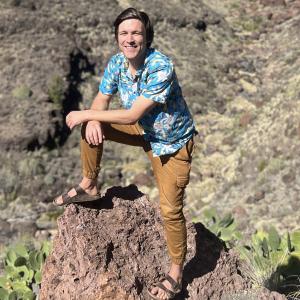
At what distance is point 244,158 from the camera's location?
1605 cm

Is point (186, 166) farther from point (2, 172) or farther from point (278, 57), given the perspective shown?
point (278, 57)

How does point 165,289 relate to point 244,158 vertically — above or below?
above

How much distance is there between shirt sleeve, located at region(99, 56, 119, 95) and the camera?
4750 millimetres

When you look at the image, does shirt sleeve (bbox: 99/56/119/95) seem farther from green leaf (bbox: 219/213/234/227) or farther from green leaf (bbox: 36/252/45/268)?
green leaf (bbox: 219/213/234/227)

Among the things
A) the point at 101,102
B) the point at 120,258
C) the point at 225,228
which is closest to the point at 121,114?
the point at 101,102

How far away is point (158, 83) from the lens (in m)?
4.25

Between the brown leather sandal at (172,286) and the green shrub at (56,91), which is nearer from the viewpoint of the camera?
the brown leather sandal at (172,286)

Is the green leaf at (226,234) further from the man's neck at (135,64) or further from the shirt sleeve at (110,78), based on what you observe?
the man's neck at (135,64)

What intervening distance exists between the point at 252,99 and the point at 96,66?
735 cm

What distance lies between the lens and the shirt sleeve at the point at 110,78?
4.75 m

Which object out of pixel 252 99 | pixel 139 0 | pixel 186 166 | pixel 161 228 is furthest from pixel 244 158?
pixel 139 0

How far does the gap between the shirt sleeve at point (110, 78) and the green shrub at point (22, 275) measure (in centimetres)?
437

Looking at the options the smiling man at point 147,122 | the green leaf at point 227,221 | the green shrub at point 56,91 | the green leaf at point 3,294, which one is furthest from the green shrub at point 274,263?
the green shrub at point 56,91

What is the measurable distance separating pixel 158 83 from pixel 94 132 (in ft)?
2.67
